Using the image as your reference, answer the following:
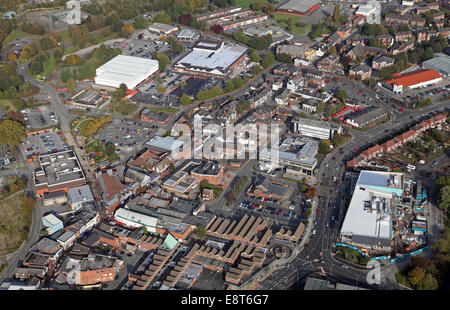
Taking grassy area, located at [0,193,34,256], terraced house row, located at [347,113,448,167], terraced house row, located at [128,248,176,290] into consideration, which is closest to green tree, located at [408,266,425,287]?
terraced house row, located at [347,113,448,167]

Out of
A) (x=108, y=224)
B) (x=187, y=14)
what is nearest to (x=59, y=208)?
(x=108, y=224)

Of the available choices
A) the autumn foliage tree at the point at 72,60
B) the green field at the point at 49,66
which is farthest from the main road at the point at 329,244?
the green field at the point at 49,66

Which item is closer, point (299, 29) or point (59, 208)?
point (59, 208)

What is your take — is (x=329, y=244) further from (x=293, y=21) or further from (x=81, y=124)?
(x=293, y=21)

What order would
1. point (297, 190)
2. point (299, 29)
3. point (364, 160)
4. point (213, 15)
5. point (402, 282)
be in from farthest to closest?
point (213, 15)
point (299, 29)
point (364, 160)
point (297, 190)
point (402, 282)

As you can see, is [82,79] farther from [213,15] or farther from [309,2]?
[309,2]
